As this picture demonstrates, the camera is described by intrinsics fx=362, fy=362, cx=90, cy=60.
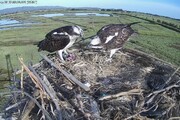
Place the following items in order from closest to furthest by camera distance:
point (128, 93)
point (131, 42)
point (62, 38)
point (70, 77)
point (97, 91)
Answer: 1. point (128, 93)
2. point (97, 91)
3. point (70, 77)
4. point (62, 38)
5. point (131, 42)

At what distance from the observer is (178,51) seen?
28375 millimetres

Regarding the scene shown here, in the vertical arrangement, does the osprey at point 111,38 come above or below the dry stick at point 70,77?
above

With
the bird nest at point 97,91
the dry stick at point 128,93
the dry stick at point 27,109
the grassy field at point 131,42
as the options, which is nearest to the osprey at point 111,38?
the bird nest at point 97,91

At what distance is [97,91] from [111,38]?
1.87 m

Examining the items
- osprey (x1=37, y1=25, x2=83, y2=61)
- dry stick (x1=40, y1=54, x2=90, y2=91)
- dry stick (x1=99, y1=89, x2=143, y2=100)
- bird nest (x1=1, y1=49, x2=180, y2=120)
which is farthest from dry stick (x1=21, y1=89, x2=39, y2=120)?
osprey (x1=37, y1=25, x2=83, y2=61)

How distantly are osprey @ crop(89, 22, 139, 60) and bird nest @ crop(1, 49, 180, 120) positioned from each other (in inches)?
10.5

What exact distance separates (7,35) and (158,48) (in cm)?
1622

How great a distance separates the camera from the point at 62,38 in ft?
23.0

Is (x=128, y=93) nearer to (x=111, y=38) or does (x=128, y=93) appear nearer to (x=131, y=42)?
(x=111, y=38)

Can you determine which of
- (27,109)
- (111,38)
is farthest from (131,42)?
(27,109)

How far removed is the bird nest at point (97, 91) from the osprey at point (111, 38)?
0.87ft

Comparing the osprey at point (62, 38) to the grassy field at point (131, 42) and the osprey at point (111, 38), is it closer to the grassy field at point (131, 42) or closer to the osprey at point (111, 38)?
the osprey at point (111, 38)

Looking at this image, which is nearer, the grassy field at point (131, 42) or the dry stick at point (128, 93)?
the dry stick at point (128, 93)

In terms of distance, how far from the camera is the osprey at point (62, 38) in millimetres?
7047
